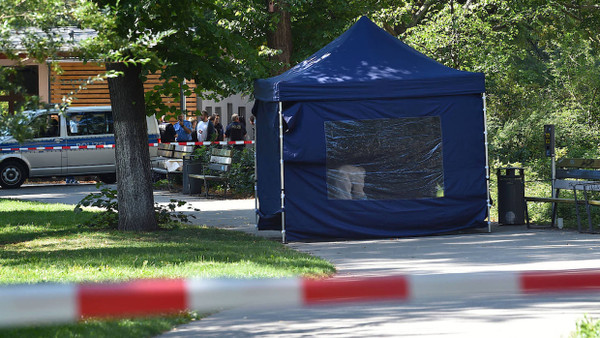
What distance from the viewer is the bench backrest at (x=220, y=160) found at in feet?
71.5

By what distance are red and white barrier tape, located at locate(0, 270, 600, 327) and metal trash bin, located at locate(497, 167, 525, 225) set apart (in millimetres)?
10816

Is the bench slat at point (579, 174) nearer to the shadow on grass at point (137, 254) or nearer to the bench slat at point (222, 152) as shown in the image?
the shadow on grass at point (137, 254)

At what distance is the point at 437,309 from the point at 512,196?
759 centimetres

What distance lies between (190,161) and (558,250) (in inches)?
500

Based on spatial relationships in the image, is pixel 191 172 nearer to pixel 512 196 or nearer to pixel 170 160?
pixel 170 160

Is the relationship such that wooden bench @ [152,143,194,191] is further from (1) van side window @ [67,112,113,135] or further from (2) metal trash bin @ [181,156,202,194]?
(1) van side window @ [67,112,113,135]

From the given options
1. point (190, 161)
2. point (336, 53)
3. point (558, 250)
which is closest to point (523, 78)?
point (190, 161)

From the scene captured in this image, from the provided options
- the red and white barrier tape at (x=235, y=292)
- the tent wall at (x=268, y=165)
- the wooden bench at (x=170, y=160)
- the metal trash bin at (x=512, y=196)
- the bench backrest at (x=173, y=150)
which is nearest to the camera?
the red and white barrier tape at (x=235, y=292)

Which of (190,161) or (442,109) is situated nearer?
(442,109)

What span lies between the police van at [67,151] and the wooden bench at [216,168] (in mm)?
4804

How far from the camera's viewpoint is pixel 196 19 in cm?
1395

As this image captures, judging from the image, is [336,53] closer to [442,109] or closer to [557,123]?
[442,109]

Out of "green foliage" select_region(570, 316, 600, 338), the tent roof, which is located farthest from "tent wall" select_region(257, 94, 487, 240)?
"green foliage" select_region(570, 316, 600, 338)

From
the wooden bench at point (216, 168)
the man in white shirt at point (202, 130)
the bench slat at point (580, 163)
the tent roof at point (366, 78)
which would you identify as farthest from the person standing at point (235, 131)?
the bench slat at point (580, 163)
